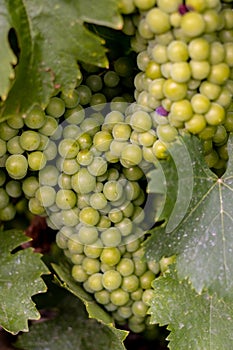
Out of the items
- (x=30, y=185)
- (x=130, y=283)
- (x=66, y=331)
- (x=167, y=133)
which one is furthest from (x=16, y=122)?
(x=66, y=331)

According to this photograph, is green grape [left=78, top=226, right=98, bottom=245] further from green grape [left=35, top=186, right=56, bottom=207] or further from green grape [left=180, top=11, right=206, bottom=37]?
green grape [left=180, top=11, right=206, bottom=37]

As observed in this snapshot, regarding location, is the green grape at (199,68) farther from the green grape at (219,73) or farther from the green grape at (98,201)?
the green grape at (98,201)

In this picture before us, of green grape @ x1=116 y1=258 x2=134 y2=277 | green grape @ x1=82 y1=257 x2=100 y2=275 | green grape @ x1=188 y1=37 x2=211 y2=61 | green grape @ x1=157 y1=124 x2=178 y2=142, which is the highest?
green grape @ x1=188 y1=37 x2=211 y2=61

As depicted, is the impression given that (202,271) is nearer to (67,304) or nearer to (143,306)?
(143,306)

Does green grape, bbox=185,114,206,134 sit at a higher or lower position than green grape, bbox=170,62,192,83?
lower

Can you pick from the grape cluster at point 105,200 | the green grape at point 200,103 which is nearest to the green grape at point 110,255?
the grape cluster at point 105,200

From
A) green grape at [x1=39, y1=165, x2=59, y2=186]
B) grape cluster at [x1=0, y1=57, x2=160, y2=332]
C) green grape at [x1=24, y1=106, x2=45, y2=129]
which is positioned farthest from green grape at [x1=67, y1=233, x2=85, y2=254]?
green grape at [x1=24, y1=106, x2=45, y2=129]
